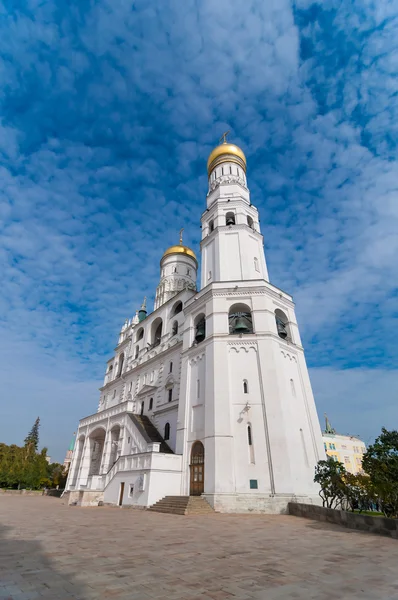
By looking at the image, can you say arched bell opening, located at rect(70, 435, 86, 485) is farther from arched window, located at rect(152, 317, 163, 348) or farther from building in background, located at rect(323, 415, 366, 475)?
building in background, located at rect(323, 415, 366, 475)

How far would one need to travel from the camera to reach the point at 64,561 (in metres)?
5.45

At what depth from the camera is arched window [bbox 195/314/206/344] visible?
22.6 metres

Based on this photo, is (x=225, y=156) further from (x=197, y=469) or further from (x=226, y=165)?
(x=197, y=469)

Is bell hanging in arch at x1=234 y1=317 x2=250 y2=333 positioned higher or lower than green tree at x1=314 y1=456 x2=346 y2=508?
higher

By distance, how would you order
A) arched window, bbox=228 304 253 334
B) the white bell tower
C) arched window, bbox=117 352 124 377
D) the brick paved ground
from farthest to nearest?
arched window, bbox=117 352 124 377
arched window, bbox=228 304 253 334
the white bell tower
the brick paved ground

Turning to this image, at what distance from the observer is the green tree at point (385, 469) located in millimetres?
10117

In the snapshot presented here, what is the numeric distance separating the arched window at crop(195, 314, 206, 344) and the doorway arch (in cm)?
691

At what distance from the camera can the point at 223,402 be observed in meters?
17.9

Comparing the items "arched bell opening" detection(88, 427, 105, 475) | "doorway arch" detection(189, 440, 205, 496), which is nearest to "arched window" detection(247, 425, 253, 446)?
"doorway arch" detection(189, 440, 205, 496)

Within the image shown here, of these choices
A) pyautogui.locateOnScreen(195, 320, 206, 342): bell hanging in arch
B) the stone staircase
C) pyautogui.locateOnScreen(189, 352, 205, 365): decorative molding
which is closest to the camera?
the stone staircase

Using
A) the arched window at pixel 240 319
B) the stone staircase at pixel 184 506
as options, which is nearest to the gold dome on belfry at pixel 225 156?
the arched window at pixel 240 319

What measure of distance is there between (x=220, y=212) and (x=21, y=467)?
42.8 metres

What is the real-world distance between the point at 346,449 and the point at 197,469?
172ft

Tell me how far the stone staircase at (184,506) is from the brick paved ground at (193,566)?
6.73 m
